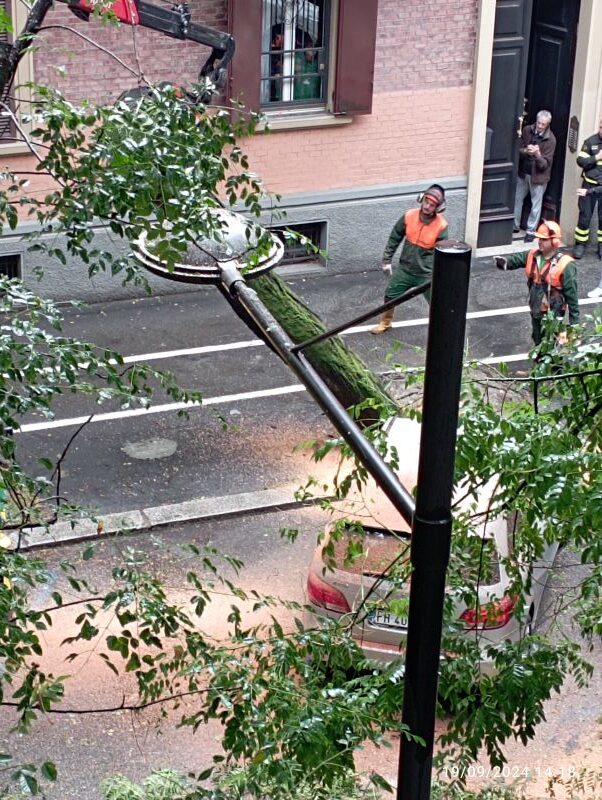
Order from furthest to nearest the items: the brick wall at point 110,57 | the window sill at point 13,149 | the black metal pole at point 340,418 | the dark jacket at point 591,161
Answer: the dark jacket at point 591,161
the brick wall at point 110,57
the window sill at point 13,149
the black metal pole at point 340,418

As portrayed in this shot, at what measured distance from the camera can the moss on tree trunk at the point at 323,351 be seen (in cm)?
1138

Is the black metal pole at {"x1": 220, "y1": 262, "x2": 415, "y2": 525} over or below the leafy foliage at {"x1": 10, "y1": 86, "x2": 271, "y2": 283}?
below

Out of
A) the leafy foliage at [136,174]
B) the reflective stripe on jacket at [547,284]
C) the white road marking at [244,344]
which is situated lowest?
the white road marking at [244,344]

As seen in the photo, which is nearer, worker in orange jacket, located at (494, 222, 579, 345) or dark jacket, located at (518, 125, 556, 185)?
worker in orange jacket, located at (494, 222, 579, 345)

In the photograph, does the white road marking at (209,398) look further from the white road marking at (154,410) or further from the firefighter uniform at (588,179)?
the firefighter uniform at (588,179)

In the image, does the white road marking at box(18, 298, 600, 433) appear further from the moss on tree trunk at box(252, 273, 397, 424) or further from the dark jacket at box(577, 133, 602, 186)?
the dark jacket at box(577, 133, 602, 186)

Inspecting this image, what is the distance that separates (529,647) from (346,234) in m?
11.2

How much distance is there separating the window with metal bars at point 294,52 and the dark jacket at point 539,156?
2894mm

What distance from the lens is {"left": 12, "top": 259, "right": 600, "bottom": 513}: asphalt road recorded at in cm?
1177

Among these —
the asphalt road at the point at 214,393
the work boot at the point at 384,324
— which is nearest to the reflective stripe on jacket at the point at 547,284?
the asphalt road at the point at 214,393

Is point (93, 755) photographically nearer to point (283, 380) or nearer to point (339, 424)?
point (339, 424)

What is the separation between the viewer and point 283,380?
13.6 m

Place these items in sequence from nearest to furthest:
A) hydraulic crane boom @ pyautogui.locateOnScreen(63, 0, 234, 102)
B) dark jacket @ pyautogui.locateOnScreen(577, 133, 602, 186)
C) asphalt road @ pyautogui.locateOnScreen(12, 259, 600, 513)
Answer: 1. asphalt road @ pyautogui.locateOnScreen(12, 259, 600, 513)
2. hydraulic crane boom @ pyautogui.locateOnScreen(63, 0, 234, 102)
3. dark jacket @ pyautogui.locateOnScreen(577, 133, 602, 186)

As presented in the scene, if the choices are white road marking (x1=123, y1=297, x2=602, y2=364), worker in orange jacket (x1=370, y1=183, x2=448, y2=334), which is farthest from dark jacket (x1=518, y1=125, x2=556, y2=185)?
worker in orange jacket (x1=370, y1=183, x2=448, y2=334)
